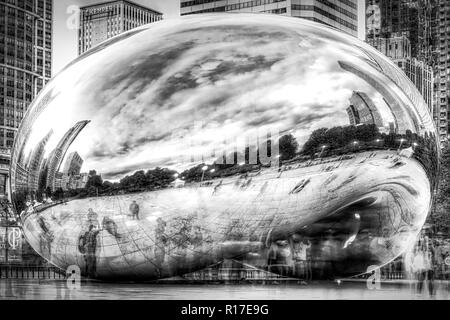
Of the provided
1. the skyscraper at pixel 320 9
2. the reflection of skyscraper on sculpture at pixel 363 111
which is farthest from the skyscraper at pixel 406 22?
the reflection of skyscraper on sculpture at pixel 363 111

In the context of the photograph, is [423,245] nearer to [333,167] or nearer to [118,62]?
[333,167]

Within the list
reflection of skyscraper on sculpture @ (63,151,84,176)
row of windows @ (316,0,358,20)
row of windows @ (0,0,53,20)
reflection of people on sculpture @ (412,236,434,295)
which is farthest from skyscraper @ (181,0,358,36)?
reflection of skyscraper on sculpture @ (63,151,84,176)

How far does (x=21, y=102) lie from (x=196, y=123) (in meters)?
38.5

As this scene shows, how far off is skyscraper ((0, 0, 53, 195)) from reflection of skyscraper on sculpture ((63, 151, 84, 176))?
3254 centimetres

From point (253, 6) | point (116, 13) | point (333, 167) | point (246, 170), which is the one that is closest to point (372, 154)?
point (333, 167)

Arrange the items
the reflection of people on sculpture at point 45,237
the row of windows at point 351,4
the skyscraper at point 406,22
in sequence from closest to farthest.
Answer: the reflection of people on sculpture at point 45,237 → the row of windows at point 351,4 → the skyscraper at point 406,22

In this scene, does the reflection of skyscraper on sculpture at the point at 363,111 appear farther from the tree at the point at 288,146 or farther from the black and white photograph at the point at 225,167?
the tree at the point at 288,146

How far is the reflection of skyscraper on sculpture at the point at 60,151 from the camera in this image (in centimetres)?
1487

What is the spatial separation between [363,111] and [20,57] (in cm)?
4562

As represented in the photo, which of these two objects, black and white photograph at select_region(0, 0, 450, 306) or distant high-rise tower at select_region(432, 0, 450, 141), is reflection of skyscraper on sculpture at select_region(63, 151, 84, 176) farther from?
distant high-rise tower at select_region(432, 0, 450, 141)

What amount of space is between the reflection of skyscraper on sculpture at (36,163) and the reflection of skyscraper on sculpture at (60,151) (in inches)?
10.5

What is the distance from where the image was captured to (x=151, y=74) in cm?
1480

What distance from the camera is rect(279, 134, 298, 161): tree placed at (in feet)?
47.5
